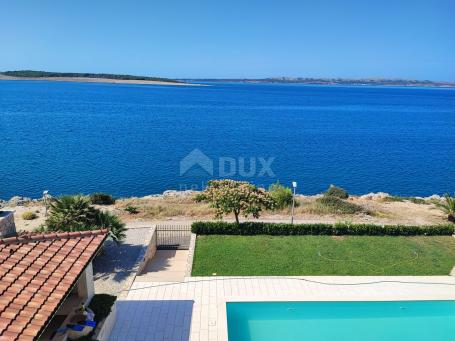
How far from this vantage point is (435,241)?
60.8ft

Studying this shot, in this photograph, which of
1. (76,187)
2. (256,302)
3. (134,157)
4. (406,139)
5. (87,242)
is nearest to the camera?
(87,242)

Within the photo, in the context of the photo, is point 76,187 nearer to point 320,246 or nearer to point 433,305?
point 320,246

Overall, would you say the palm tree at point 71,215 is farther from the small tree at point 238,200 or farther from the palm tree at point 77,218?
the small tree at point 238,200

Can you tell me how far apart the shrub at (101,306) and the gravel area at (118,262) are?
2.21 metres

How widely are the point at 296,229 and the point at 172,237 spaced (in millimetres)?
6092

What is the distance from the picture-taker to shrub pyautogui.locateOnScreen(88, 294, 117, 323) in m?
10.6

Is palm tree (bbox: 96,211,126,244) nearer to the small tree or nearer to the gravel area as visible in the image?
the gravel area

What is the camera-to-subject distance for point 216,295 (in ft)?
43.7

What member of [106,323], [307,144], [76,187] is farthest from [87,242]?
[307,144]

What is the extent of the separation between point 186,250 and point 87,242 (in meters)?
8.70

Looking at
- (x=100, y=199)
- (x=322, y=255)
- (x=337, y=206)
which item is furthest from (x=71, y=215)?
(x=337, y=206)

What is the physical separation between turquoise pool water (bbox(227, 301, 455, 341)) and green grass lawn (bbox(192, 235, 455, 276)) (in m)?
2.23

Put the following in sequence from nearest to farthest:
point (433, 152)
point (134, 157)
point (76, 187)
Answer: point (76, 187), point (134, 157), point (433, 152)

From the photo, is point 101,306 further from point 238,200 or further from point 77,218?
point 238,200
